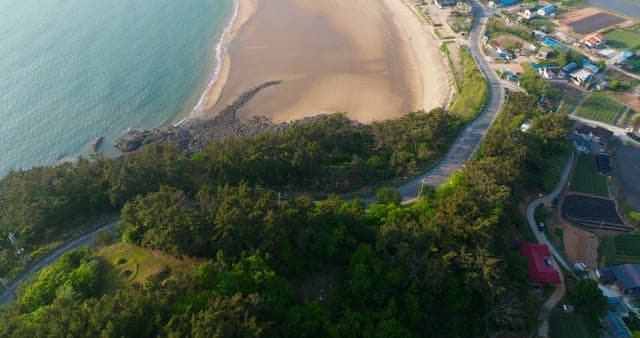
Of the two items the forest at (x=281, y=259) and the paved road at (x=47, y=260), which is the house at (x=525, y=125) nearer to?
the forest at (x=281, y=259)

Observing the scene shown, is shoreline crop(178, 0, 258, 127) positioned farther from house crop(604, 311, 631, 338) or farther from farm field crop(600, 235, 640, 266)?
house crop(604, 311, 631, 338)

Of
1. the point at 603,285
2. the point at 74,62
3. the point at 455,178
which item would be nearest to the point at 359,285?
the point at 455,178

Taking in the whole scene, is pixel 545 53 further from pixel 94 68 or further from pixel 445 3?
pixel 94 68

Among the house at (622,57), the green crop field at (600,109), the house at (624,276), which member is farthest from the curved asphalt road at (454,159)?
the house at (622,57)

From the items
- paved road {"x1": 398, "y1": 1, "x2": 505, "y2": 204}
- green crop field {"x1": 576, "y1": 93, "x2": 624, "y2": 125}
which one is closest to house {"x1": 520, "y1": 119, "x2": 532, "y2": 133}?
paved road {"x1": 398, "y1": 1, "x2": 505, "y2": 204}

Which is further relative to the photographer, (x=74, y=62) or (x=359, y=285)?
(x=74, y=62)

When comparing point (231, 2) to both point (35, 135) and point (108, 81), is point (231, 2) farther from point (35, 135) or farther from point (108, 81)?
point (35, 135)
